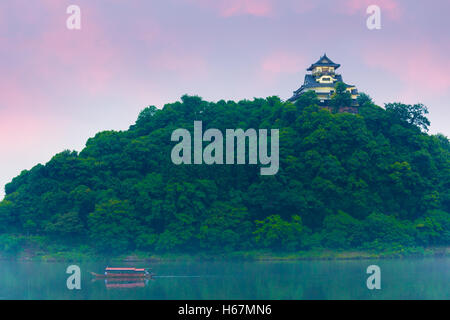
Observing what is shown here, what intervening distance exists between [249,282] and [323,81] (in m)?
→ 30.4

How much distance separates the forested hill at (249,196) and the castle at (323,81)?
7010 millimetres

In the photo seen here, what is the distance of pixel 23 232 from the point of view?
139 ft

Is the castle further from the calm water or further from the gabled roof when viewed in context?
the calm water

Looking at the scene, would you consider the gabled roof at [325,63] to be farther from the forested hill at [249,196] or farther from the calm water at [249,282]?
the calm water at [249,282]

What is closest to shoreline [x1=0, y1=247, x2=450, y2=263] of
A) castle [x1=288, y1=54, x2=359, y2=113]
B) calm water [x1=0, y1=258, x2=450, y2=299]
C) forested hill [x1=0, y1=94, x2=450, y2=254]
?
forested hill [x1=0, y1=94, x2=450, y2=254]

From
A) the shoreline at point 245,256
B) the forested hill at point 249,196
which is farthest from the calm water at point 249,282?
the forested hill at point 249,196

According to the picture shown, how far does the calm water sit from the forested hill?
12.1 feet

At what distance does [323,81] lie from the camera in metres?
54.6

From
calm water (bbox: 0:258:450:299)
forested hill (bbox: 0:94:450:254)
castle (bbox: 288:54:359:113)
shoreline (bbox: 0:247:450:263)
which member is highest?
castle (bbox: 288:54:359:113)

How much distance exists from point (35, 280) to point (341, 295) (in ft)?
50.3

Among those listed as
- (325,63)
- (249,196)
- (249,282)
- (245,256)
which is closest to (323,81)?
(325,63)

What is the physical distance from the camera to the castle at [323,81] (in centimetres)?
5355

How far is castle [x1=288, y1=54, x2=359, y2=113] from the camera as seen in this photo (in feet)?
176
